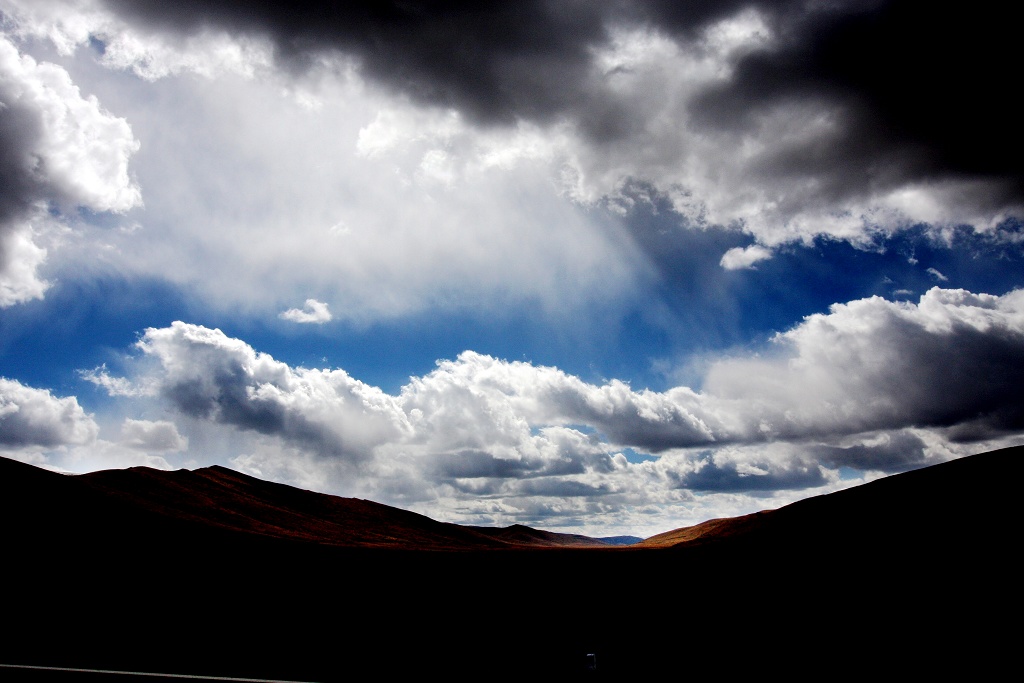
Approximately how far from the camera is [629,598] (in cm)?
2817

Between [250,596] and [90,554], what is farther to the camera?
[90,554]

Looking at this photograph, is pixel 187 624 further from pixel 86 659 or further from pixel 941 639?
pixel 941 639

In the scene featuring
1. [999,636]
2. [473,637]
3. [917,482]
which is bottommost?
[473,637]

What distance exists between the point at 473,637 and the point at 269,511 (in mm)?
50340

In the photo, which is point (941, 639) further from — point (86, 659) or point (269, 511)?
point (269, 511)

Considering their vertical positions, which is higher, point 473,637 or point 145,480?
point 145,480

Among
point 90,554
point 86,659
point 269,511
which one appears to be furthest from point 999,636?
point 269,511

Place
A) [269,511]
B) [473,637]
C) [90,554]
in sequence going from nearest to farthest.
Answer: [473,637] < [90,554] < [269,511]

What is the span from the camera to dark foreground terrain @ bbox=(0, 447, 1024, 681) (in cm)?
1616

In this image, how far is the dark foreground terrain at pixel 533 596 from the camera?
1616 cm

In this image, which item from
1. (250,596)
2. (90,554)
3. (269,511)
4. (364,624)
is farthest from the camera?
(269,511)

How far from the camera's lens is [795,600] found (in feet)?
75.4

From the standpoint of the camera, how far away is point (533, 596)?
29.9m

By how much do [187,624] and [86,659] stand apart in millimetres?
6725
